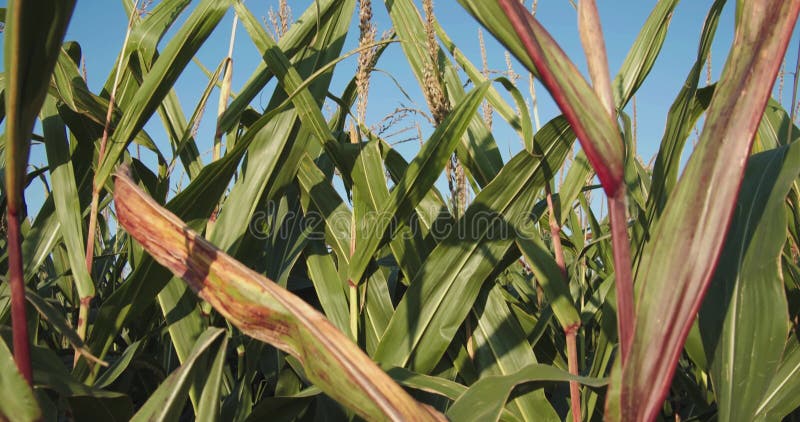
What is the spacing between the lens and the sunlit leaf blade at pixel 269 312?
0.55 metres

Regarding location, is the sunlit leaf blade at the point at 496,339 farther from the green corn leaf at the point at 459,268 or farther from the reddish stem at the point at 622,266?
the reddish stem at the point at 622,266

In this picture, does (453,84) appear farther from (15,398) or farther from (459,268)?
(15,398)

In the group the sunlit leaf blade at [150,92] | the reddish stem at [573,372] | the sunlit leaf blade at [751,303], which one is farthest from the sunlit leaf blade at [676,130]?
the sunlit leaf blade at [150,92]

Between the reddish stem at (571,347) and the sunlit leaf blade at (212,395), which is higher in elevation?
the sunlit leaf blade at (212,395)

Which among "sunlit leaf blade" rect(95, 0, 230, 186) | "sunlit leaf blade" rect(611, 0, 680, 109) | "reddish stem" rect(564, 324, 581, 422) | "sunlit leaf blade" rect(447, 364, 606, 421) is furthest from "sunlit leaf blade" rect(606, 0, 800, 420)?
"sunlit leaf blade" rect(95, 0, 230, 186)

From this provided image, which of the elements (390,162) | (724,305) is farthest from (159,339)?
(724,305)

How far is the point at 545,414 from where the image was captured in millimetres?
957

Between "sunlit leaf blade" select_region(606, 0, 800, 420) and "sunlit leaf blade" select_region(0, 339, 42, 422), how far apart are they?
480mm

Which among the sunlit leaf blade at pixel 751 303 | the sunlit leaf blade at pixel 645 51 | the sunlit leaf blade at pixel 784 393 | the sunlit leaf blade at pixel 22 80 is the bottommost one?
the sunlit leaf blade at pixel 784 393

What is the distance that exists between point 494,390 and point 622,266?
0.27 metres

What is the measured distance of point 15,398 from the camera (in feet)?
1.65

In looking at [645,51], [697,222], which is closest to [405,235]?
[645,51]

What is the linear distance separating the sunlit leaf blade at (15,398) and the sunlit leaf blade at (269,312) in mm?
171

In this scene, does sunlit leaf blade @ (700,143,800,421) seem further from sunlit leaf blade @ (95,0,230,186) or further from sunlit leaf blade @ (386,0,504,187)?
sunlit leaf blade @ (95,0,230,186)
